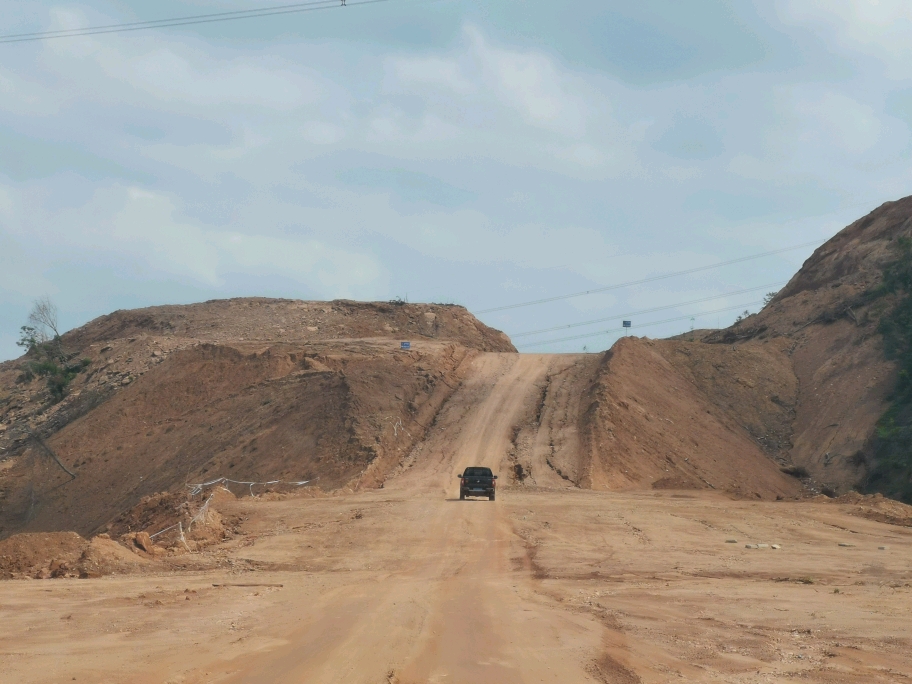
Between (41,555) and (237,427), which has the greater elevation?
(237,427)

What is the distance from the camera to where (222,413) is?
5012cm

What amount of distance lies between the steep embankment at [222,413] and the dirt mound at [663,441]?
9.29 metres

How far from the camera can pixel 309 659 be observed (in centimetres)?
1073

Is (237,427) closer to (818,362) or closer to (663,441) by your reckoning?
(663,441)

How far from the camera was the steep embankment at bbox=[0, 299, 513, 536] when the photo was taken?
42.0m

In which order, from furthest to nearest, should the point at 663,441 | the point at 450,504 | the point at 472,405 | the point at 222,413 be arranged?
the point at 222,413, the point at 472,405, the point at 663,441, the point at 450,504

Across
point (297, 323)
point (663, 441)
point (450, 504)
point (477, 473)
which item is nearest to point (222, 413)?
point (477, 473)

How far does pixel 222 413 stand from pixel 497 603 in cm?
3787

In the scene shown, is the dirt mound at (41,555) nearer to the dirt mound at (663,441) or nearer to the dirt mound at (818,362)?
the dirt mound at (663,441)

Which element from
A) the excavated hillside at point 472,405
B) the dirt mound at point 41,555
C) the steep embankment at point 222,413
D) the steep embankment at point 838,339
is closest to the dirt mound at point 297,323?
the steep embankment at point 222,413

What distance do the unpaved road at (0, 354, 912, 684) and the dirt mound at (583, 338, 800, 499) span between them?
8.33m

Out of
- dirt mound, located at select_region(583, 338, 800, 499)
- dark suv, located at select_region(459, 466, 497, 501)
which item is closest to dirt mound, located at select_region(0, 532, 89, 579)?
dark suv, located at select_region(459, 466, 497, 501)

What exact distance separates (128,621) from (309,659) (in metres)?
4.12

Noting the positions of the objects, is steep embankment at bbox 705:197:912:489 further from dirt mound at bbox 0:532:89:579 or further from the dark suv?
dirt mound at bbox 0:532:89:579
